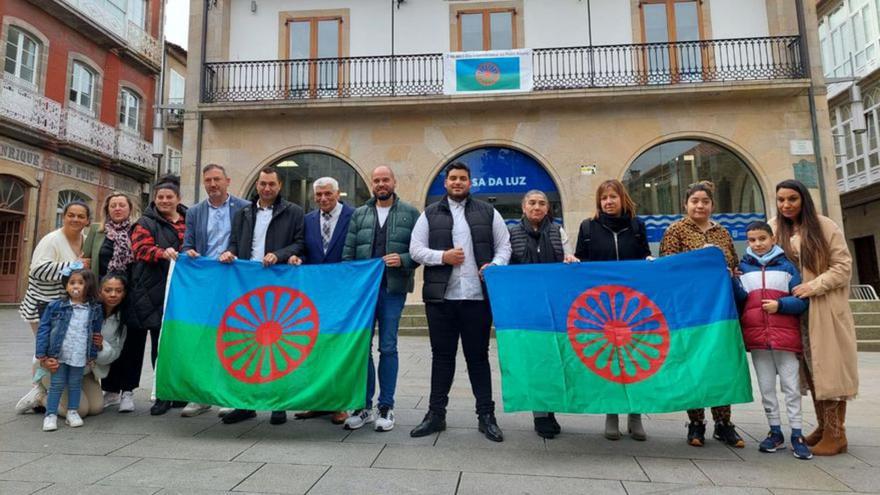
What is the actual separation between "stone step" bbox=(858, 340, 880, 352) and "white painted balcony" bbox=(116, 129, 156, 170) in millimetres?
25289

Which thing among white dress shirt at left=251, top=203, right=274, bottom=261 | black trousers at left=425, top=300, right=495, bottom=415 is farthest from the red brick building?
black trousers at left=425, top=300, right=495, bottom=415

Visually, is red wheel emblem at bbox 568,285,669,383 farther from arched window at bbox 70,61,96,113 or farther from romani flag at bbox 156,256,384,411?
arched window at bbox 70,61,96,113

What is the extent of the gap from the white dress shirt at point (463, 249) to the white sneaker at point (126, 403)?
2977mm

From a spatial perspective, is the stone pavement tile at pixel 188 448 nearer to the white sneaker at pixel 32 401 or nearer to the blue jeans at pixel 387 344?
the blue jeans at pixel 387 344

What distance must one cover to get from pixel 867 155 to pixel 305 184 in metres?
21.3

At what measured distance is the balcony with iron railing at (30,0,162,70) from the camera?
751 inches

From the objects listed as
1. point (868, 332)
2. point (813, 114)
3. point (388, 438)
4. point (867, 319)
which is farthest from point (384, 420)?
point (813, 114)

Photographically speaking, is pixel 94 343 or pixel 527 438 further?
pixel 94 343

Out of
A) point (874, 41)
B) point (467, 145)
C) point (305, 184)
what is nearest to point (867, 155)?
point (874, 41)

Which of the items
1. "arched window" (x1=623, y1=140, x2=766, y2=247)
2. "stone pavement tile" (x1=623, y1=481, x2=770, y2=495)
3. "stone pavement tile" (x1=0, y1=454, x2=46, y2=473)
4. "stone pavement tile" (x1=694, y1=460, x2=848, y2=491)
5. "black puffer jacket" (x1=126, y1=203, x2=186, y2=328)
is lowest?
"stone pavement tile" (x1=694, y1=460, x2=848, y2=491)

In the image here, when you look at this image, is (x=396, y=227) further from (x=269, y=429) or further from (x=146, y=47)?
(x=146, y=47)

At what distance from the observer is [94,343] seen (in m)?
4.38

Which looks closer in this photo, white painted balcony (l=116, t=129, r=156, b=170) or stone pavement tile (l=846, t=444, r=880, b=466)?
stone pavement tile (l=846, t=444, r=880, b=466)

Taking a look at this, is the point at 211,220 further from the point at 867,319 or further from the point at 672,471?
the point at 867,319
